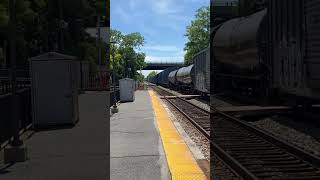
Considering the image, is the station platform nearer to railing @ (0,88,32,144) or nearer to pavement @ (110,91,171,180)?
pavement @ (110,91,171,180)

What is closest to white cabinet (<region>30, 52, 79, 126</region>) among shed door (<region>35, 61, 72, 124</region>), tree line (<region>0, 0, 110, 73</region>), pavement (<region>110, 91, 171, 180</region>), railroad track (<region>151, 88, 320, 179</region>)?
shed door (<region>35, 61, 72, 124</region>)

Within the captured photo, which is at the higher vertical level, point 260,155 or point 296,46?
point 296,46

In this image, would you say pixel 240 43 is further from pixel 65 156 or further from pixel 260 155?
pixel 65 156

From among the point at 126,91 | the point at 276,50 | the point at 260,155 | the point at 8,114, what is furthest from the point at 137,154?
the point at 126,91

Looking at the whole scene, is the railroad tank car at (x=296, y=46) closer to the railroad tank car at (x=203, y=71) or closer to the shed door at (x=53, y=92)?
the shed door at (x=53, y=92)

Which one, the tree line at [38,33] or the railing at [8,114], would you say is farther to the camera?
the tree line at [38,33]

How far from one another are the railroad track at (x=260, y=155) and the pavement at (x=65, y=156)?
68.8 inches

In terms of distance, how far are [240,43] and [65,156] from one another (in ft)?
34.9

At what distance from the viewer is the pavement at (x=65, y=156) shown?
765 centimetres

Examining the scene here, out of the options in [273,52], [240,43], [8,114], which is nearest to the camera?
[8,114]

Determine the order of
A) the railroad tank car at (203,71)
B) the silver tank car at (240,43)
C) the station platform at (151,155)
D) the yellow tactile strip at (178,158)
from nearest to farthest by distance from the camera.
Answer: the yellow tactile strip at (178,158) < the station platform at (151,155) < the silver tank car at (240,43) < the railroad tank car at (203,71)

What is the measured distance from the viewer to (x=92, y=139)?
38.3 ft

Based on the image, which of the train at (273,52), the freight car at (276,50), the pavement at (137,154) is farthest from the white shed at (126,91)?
the pavement at (137,154)

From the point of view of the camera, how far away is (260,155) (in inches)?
367
